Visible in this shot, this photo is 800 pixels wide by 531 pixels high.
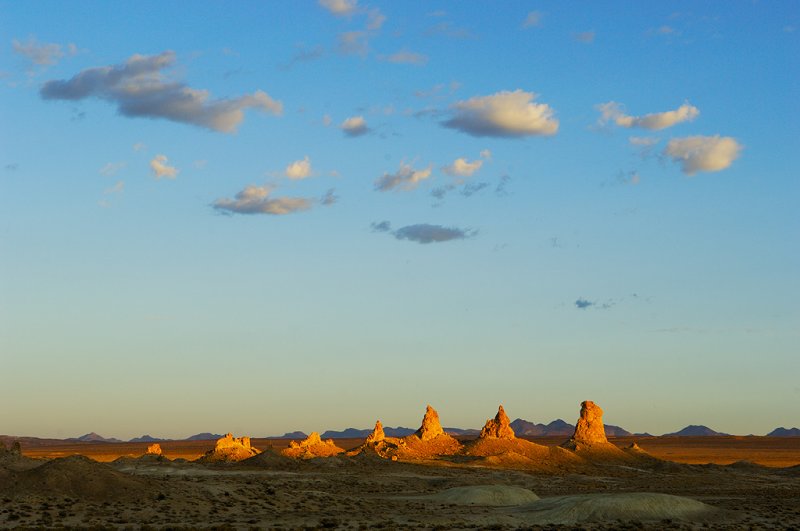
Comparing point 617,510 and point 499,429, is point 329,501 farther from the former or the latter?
point 499,429

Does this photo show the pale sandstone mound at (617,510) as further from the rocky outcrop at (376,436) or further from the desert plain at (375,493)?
the rocky outcrop at (376,436)

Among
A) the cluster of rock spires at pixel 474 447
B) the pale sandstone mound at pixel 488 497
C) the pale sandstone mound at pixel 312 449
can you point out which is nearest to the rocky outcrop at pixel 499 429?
the cluster of rock spires at pixel 474 447

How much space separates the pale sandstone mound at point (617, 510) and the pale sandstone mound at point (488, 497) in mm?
6666

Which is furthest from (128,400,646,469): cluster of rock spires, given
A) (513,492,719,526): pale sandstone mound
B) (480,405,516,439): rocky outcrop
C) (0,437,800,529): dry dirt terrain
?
(513,492,719,526): pale sandstone mound

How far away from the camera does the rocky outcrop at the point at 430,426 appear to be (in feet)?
480

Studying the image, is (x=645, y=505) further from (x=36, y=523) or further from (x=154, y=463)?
(x=154, y=463)

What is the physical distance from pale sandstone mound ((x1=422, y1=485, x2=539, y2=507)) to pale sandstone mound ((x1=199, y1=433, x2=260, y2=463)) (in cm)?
4981

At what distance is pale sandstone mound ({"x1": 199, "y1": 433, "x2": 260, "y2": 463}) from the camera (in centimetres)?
12950

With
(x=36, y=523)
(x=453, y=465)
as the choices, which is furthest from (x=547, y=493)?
(x=36, y=523)

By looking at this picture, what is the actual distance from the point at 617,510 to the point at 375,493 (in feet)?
99.4

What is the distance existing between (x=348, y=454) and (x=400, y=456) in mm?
8691

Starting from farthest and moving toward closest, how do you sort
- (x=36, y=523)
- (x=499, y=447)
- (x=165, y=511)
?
1. (x=499, y=447)
2. (x=165, y=511)
3. (x=36, y=523)

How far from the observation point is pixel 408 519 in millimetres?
68625

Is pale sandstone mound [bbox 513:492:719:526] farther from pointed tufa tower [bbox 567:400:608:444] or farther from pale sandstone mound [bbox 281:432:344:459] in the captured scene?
pointed tufa tower [bbox 567:400:608:444]
